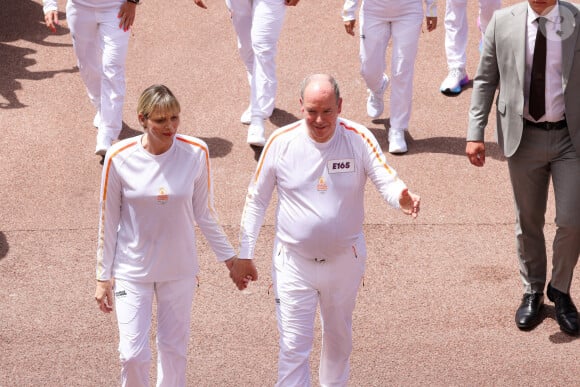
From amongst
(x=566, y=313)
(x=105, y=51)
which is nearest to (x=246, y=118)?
(x=105, y=51)

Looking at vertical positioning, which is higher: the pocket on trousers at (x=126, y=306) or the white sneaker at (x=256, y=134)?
the pocket on trousers at (x=126, y=306)

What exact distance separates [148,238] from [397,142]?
4602mm

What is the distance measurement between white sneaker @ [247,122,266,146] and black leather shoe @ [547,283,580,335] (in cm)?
345

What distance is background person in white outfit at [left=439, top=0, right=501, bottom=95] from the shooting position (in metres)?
11.9

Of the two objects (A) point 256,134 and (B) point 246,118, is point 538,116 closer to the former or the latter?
(A) point 256,134

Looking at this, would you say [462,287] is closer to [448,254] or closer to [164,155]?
[448,254]

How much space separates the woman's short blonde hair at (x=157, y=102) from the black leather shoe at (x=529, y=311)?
316 centimetres

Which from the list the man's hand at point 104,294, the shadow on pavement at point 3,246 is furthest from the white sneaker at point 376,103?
the man's hand at point 104,294

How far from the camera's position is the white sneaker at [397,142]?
11.1 metres

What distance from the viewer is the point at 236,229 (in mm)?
10047

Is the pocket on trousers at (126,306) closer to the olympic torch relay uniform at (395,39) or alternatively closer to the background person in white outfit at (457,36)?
the olympic torch relay uniform at (395,39)

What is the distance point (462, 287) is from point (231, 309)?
1727mm

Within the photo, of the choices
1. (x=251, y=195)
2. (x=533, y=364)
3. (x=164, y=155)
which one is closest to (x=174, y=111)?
(x=164, y=155)

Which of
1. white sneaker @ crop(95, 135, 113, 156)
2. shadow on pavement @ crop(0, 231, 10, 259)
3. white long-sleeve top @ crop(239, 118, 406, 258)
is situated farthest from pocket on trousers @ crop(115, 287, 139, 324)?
white sneaker @ crop(95, 135, 113, 156)
